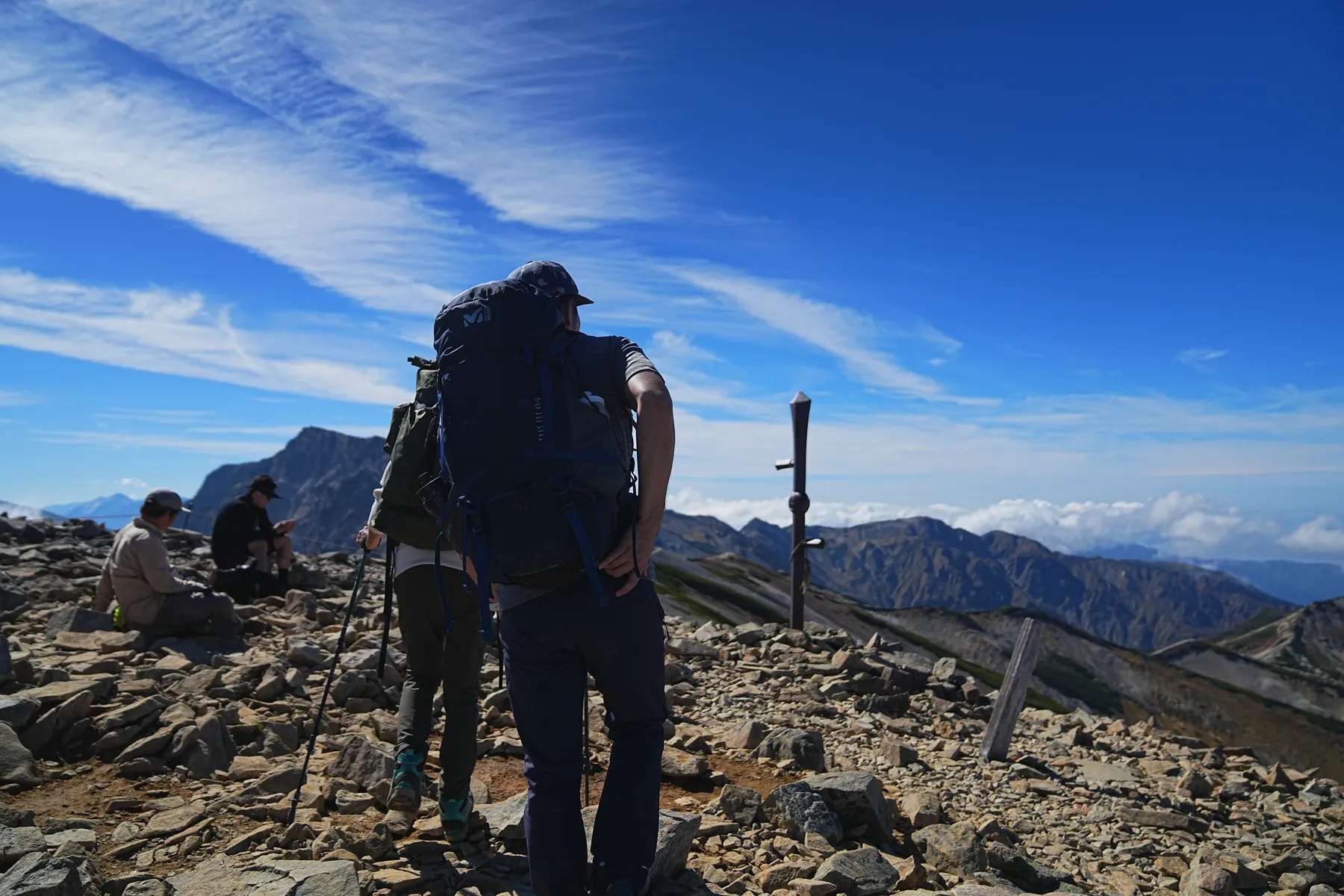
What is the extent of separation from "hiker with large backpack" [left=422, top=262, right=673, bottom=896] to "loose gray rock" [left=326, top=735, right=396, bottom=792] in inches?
115

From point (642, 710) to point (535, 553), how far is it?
36.7 inches

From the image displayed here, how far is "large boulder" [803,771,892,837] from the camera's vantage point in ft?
20.8

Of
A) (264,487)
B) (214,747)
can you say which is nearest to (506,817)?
(214,747)

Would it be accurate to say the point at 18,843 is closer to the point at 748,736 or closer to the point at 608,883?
the point at 608,883

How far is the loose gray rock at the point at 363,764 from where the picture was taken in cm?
633

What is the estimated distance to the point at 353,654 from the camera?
9.69m

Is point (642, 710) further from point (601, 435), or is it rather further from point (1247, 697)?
point (1247, 697)

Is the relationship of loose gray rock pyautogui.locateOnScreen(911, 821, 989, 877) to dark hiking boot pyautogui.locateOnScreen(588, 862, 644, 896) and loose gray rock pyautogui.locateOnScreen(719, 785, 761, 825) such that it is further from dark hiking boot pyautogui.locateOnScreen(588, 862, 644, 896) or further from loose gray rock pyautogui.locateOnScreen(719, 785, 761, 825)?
dark hiking boot pyautogui.locateOnScreen(588, 862, 644, 896)

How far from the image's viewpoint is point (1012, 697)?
9781 millimetres

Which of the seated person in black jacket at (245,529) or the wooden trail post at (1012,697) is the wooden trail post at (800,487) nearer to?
the wooden trail post at (1012,697)

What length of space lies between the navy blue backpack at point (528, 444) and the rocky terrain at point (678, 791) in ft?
7.37

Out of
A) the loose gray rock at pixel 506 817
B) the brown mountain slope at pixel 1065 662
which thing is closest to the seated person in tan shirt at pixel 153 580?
the loose gray rock at pixel 506 817

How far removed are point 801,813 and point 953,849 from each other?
3.83 feet

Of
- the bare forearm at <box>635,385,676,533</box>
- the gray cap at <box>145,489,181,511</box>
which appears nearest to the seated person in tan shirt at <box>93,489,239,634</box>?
the gray cap at <box>145,489,181,511</box>
